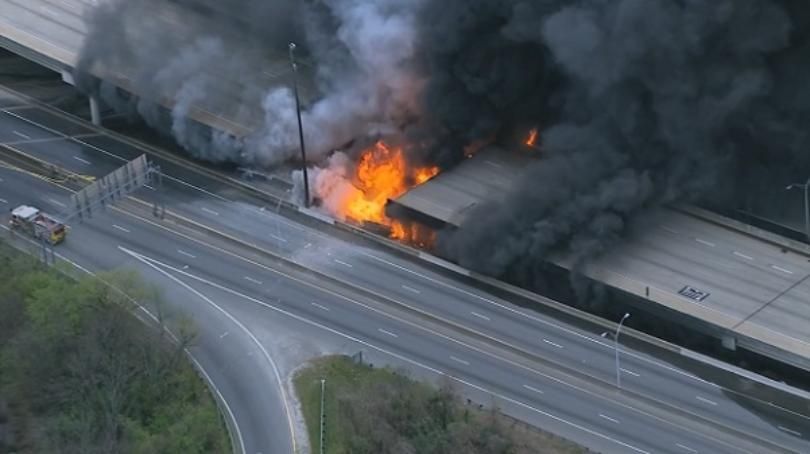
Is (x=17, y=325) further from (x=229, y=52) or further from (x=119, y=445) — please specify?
(x=229, y=52)

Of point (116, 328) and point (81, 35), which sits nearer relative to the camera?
point (116, 328)

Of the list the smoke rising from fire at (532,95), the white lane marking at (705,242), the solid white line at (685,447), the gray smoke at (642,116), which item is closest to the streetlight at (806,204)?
the smoke rising from fire at (532,95)

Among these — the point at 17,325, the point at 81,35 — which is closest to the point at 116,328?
the point at 17,325

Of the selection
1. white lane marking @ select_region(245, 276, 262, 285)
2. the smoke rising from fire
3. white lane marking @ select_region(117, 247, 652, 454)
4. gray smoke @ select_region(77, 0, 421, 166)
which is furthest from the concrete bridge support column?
white lane marking @ select_region(245, 276, 262, 285)

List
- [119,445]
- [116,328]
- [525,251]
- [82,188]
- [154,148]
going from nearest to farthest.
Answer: [119,445] < [116,328] < [525,251] < [82,188] < [154,148]

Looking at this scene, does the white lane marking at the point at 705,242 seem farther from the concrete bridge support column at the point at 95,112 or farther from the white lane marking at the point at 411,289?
the concrete bridge support column at the point at 95,112

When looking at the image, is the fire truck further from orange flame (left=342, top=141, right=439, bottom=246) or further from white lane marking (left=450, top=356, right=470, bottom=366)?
white lane marking (left=450, top=356, right=470, bottom=366)
